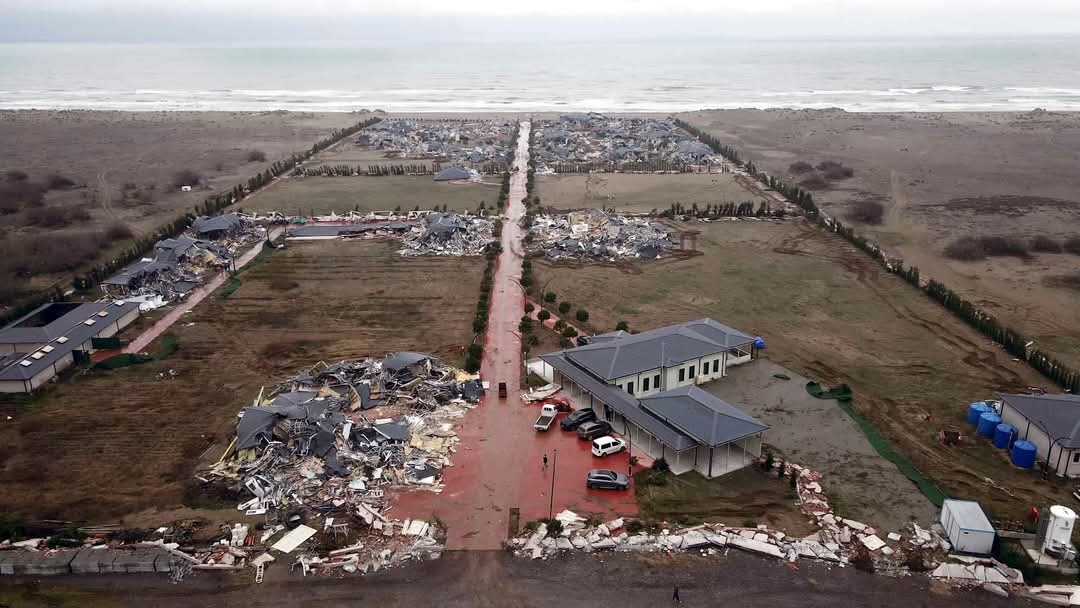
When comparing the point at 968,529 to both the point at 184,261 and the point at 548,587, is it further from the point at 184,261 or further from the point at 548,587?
the point at 184,261

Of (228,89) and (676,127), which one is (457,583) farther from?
(228,89)

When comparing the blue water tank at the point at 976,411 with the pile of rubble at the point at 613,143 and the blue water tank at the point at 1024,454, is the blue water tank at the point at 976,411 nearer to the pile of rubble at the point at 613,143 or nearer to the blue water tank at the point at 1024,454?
the blue water tank at the point at 1024,454

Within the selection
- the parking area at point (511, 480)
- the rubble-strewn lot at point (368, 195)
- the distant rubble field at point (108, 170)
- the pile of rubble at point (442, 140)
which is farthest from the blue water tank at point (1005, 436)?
the pile of rubble at point (442, 140)

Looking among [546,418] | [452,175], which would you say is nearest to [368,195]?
[452,175]

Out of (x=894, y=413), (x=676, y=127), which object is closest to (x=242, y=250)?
(x=894, y=413)

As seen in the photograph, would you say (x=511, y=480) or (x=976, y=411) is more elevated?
(x=976, y=411)

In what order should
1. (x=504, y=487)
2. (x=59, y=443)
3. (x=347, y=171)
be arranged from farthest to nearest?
(x=347, y=171) → (x=59, y=443) → (x=504, y=487)
